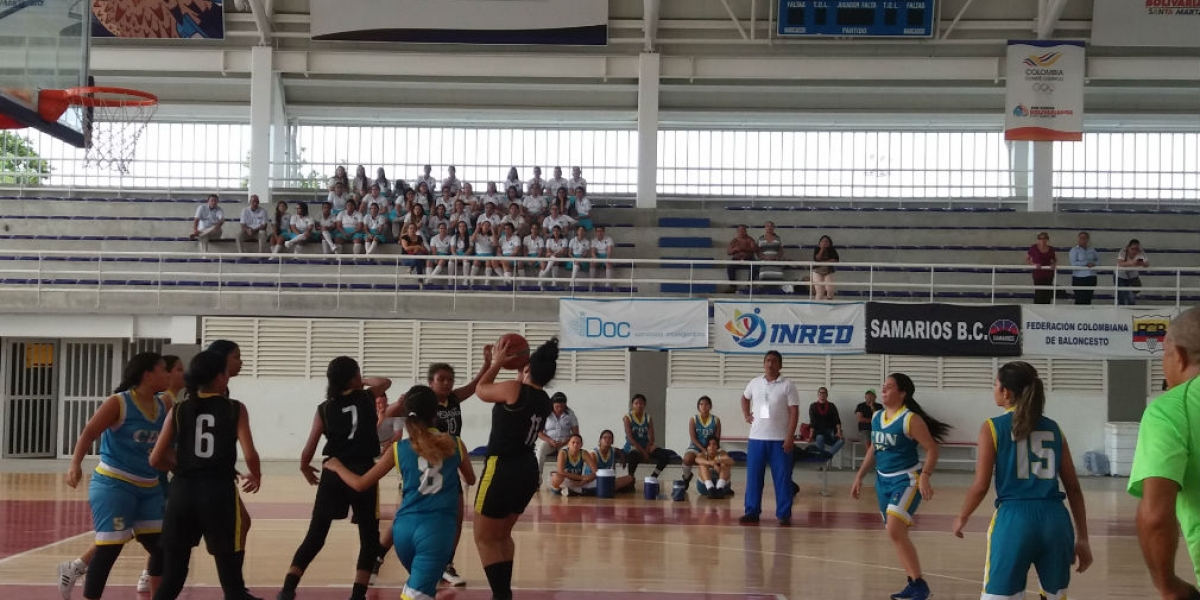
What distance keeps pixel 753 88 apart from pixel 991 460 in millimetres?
22477

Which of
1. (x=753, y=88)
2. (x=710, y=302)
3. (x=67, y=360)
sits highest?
(x=753, y=88)

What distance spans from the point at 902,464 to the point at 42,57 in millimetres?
8761

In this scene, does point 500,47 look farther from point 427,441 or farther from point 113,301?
point 427,441

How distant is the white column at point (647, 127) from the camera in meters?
24.8

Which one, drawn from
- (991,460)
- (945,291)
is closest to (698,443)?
(945,291)

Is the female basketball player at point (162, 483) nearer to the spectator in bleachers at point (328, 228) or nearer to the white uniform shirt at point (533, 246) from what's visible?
the white uniform shirt at point (533, 246)

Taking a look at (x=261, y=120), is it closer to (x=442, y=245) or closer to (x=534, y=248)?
(x=442, y=245)

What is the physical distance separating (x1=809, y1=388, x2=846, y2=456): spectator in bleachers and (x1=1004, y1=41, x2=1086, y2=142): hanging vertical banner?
8660 mm

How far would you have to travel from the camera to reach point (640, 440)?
16.2 meters

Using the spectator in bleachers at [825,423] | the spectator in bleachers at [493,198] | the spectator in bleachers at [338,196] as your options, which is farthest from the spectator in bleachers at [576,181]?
the spectator in bleachers at [825,423]

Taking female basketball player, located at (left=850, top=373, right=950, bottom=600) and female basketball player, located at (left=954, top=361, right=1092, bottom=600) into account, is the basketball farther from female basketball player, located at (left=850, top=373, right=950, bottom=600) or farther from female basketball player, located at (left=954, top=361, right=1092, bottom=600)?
female basketball player, located at (left=850, top=373, right=950, bottom=600)

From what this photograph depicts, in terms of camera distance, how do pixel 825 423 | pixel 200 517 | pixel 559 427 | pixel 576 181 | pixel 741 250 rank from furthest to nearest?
pixel 576 181 → pixel 741 250 → pixel 825 423 → pixel 559 427 → pixel 200 517

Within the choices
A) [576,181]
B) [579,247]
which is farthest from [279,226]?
[576,181]

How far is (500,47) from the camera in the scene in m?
25.2
